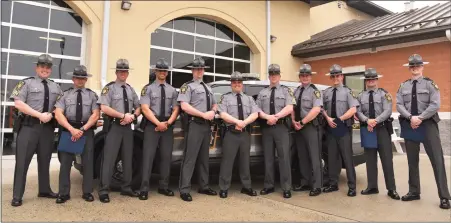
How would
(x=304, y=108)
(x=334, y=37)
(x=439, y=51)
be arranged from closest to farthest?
(x=304, y=108)
(x=439, y=51)
(x=334, y=37)

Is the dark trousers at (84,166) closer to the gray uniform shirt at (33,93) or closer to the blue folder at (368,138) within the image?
the gray uniform shirt at (33,93)

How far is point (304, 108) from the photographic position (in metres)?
4.80

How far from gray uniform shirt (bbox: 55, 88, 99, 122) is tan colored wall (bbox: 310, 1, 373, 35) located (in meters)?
12.4

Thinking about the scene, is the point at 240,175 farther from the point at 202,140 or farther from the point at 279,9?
the point at 279,9

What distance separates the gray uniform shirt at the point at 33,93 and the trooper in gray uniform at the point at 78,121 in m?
0.14

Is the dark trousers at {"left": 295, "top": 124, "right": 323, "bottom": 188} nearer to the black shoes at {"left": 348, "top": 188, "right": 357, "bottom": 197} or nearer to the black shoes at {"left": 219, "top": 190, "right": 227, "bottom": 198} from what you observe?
the black shoes at {"left": 348, "top": 188, "right": 357, "bottom": 197}

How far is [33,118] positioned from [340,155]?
4027mm

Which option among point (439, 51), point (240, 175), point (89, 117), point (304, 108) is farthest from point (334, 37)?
point (89, 117)

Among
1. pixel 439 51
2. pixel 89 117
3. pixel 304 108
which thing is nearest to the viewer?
pixel 89 117

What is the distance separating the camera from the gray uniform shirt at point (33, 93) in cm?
385

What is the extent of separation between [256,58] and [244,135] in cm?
764

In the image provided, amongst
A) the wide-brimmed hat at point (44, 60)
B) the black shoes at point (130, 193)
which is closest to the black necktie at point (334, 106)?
the black shoes at point (130, 193)

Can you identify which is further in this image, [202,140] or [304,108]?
[304,108]

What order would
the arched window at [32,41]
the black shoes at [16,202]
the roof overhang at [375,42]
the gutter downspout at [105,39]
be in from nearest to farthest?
Result: the black shoes at [16,202] < the arched window at [32,41] < the gutter downspout at [105,39] < the roof overhang at [375,42]
